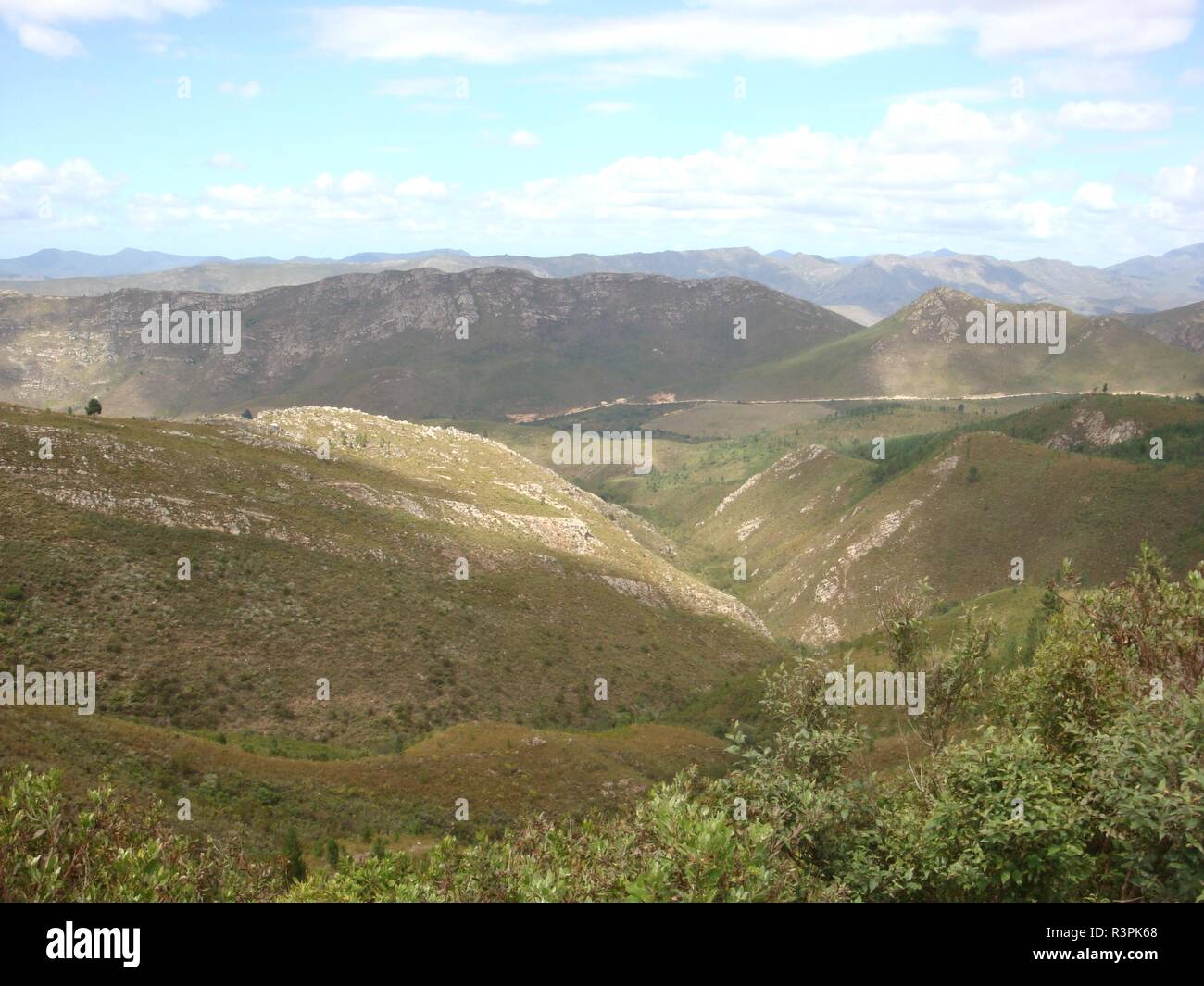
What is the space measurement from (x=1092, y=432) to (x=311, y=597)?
14562cm

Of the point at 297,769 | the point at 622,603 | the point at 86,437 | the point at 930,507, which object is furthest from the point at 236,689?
the point at 930,507

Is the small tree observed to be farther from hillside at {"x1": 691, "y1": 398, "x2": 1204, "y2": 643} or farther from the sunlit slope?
the sunlit slope

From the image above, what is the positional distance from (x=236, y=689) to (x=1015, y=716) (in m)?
45.4

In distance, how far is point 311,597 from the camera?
64.9 meters

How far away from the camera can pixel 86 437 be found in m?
73.9

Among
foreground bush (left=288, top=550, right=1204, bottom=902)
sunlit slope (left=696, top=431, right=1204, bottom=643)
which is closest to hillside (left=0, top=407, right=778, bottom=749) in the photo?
sunlit slope (left=696, top=431, right=1204, bottom=643)

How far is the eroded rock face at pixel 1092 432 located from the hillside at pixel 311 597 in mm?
86284

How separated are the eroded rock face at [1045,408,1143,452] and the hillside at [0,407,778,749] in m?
86.3

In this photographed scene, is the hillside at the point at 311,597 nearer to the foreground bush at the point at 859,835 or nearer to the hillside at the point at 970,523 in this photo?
the hillside at the point at 970,523

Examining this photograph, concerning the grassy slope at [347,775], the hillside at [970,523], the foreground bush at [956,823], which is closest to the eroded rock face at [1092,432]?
the hillside at [970,523]

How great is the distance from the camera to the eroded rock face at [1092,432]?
144 metres
